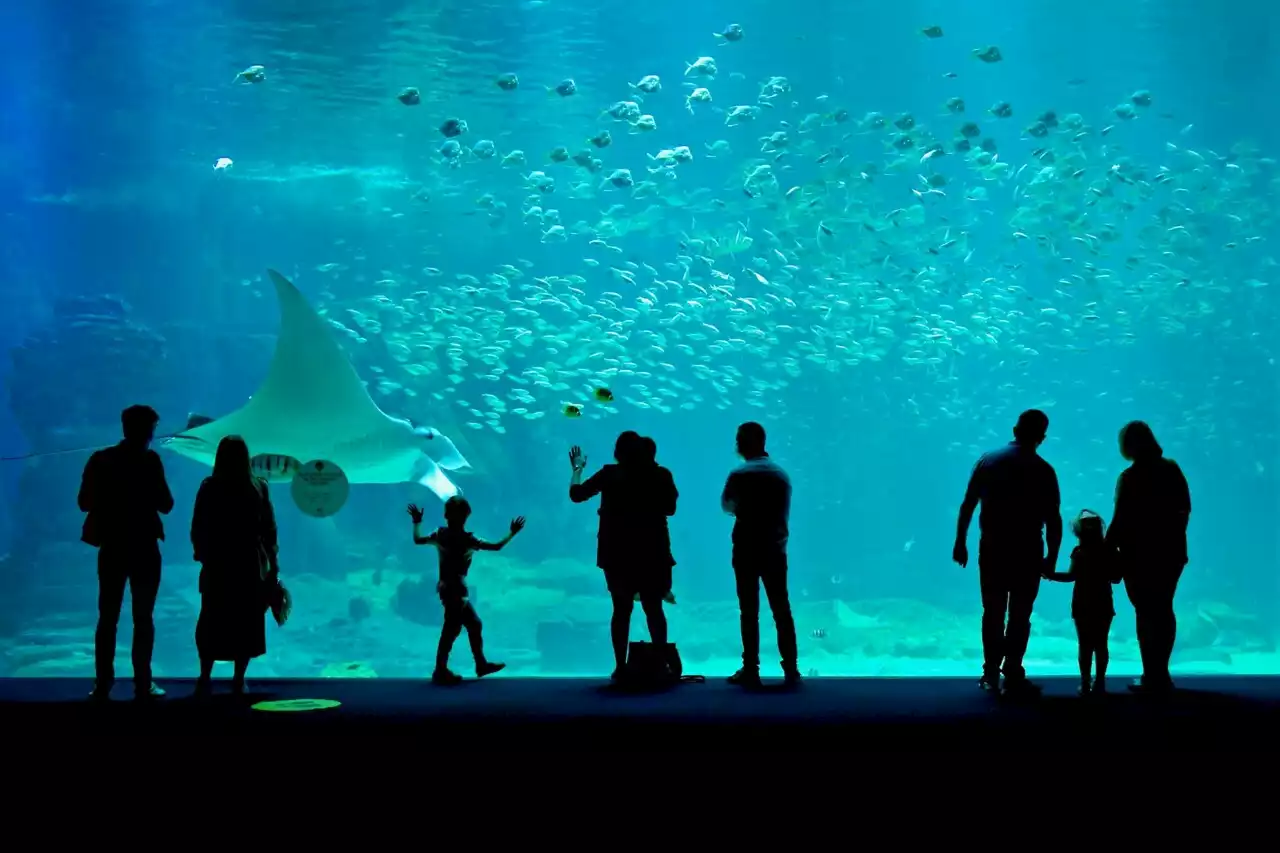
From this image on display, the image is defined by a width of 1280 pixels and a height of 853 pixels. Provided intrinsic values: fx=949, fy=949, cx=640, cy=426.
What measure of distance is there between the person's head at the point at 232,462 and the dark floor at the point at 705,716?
3.48 ft

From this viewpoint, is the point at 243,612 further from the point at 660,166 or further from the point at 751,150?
the point at 751,150

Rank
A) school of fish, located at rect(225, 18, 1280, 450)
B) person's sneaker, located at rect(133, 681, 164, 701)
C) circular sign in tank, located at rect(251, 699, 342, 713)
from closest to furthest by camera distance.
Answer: circular sign in tank, located at rect(251, 699, 342, 713) → person's sneaker, located at rect(133, 681, 164, 701) → school of fish, located at rect(225, 18, 1280, 450)

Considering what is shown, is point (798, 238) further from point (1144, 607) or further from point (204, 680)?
point (204, 680)

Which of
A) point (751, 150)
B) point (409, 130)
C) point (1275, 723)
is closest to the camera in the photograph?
point (1275, 723)

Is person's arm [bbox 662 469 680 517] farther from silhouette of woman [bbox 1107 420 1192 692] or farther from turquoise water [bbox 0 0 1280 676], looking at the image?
turquoise water [bbox 0 0 1280 676]

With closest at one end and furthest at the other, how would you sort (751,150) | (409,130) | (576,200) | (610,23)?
(610,23), (409,130), (751,150), (576,200)

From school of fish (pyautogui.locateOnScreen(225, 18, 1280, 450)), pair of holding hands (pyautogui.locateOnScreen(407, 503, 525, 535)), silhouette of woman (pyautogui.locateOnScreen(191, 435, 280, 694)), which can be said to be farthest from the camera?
school of fish (pyautogui.locateOnScreen(225, 18, 1280, 450))

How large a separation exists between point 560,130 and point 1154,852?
24.3 meters

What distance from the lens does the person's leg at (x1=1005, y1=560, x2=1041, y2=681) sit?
455cm

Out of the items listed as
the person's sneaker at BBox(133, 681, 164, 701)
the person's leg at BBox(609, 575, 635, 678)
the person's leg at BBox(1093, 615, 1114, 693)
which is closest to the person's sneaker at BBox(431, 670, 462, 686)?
the person's leg at BBox(609, 575, 635, 678)

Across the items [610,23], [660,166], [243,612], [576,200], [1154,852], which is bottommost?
[1154,852]

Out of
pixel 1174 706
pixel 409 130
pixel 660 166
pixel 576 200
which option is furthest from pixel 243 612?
pixel 576 200

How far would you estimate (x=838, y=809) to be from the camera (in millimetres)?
3086

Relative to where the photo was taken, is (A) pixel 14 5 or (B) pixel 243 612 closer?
(B) pixel 243 612
